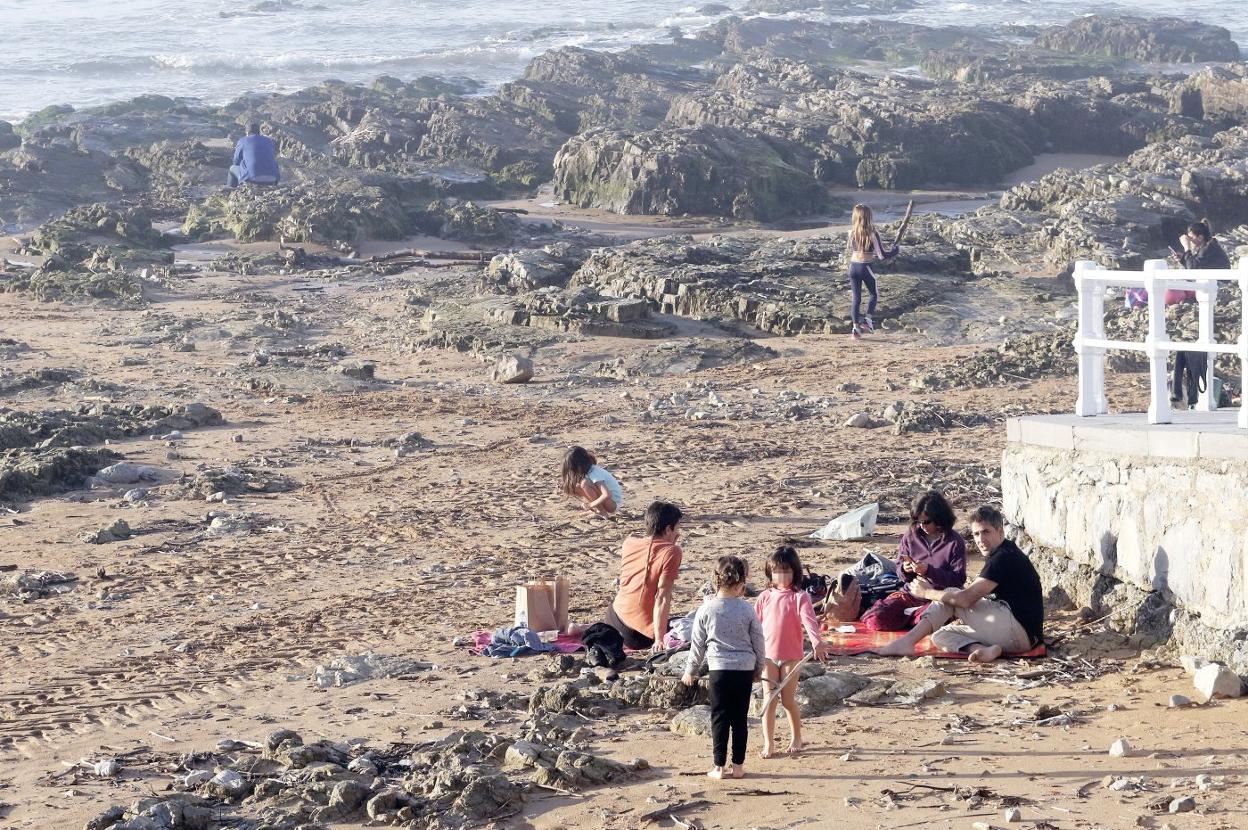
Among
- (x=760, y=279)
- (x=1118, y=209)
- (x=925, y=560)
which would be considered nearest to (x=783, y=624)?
(x=925, y=560)

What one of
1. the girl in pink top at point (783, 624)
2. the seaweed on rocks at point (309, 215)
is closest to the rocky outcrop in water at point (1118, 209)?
the seaweed on rocks at point (309, 215)

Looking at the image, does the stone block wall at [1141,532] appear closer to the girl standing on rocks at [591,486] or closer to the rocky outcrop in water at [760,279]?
the girl standing on rocks at [591,486]

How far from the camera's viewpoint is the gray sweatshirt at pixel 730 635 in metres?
6.24

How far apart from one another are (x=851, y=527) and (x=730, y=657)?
13.8 feet

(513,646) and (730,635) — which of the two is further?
(513,646)

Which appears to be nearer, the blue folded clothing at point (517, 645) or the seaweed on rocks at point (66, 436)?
the blue folded clothing at point (517, 645)

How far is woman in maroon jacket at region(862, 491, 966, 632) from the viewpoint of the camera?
808 cm

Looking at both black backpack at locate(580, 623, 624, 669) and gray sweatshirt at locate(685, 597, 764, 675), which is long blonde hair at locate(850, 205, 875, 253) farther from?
gray sweatshirt at locate(685, 597, 764, 675)

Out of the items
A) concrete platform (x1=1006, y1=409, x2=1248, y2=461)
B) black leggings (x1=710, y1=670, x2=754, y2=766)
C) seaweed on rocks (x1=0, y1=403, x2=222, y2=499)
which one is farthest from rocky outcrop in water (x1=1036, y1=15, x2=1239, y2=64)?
black leggings (x1=710, y1=670, x2=754, y2=766)

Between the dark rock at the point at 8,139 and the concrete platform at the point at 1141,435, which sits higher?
the dark rock at the point at 8,139

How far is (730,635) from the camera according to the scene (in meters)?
6.25

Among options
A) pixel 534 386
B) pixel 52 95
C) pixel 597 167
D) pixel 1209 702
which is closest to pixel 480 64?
pixel 52 95

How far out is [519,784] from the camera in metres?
6.39

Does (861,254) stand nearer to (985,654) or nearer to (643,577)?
(643,577)
